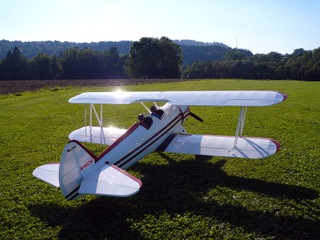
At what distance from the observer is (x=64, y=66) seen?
311 feet

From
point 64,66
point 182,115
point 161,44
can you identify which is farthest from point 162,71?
point 182,115

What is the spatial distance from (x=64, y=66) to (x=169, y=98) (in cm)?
9214

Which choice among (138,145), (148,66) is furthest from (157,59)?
(138,145)

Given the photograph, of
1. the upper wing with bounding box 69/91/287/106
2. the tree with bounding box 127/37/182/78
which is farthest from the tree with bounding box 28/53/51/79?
the upper wing with bounding box 69/91/287/106

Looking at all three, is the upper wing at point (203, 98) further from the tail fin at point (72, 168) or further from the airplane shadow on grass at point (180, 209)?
the tail fin at point (72, 168)

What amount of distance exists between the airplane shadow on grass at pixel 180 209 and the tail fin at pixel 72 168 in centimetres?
61

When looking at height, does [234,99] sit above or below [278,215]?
above

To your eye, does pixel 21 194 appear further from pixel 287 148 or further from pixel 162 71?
pixel 162 71

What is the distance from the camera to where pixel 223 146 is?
27.7 ft

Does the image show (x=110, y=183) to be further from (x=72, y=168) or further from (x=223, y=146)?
(x=223, y=146)

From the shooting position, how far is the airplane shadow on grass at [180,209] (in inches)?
227

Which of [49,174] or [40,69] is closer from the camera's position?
[49,174]

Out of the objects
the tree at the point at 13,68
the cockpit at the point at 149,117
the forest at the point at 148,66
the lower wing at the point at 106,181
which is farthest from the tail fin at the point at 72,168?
the tree at the point at 13,68

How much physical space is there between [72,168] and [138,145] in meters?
2.23
